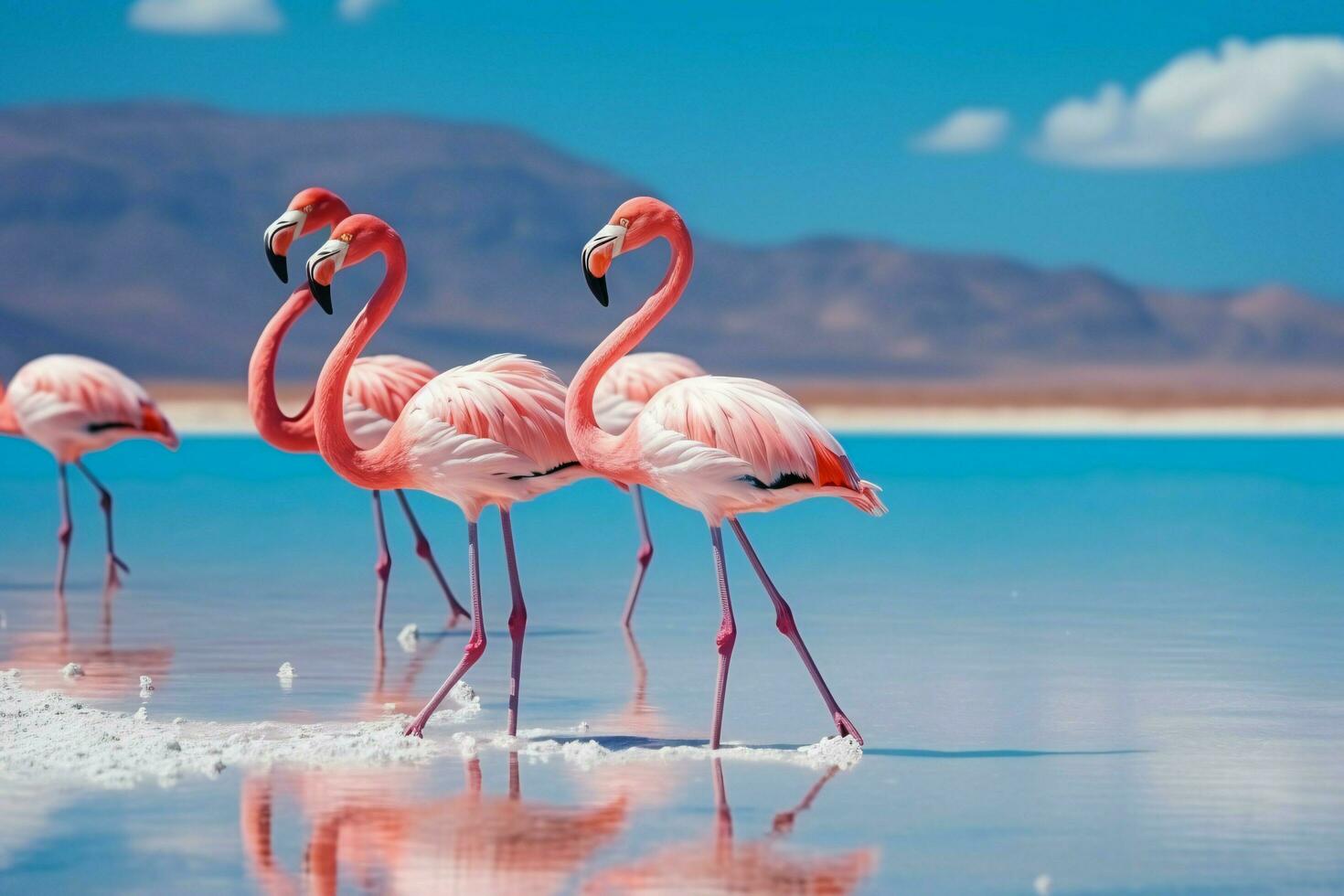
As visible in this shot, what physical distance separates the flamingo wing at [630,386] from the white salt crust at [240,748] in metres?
3.10

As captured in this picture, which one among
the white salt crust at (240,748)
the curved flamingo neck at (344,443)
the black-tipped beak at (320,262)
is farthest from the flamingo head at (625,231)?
the white salt crust at (240,748)

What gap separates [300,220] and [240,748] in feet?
7.58

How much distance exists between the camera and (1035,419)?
62438mm

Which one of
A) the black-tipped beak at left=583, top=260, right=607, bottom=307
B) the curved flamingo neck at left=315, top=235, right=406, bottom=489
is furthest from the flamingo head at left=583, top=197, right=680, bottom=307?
the curved flamingo neck at left=315, top=235, right=406, bottom=489

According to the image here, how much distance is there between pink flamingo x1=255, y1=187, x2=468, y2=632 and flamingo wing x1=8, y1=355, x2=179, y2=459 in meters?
2.32

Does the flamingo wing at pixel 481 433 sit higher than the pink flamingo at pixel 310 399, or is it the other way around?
the pink flamingo at pixel 310 399

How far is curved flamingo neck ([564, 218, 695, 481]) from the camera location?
6.51 metres

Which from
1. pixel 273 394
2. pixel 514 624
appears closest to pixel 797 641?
pixel 514 624

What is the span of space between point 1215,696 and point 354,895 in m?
3.87

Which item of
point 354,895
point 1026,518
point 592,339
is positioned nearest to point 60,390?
point 354,895

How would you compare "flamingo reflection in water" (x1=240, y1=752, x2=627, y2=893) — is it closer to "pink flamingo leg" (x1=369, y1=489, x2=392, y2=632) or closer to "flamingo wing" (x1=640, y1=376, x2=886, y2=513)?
"flamingo wing" (x1=640, y1=376, x2=886, y2=513)

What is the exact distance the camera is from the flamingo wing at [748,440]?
6.28m

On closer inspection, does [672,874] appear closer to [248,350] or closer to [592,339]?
[248,350]

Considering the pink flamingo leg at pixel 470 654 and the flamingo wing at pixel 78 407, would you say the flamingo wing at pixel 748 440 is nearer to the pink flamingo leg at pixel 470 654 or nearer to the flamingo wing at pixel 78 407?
the pink flamingo leg at pixel 470 654
